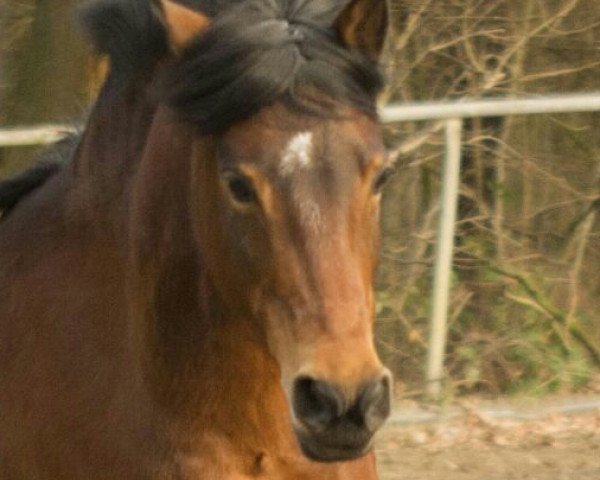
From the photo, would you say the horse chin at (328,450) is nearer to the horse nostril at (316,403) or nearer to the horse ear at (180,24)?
the horse nostril at (316,403)

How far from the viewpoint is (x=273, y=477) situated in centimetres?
319

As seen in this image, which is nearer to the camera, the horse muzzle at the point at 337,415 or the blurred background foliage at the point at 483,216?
the horse muzzle at the point at 337,415

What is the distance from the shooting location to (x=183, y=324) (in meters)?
3.23

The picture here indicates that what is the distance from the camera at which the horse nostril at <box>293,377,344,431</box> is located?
2.62m

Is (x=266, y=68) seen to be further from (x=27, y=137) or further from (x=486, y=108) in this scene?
(x=486, y=108)

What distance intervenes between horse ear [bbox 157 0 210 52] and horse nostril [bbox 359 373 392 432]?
92 cm

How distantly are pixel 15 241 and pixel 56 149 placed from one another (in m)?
0.39

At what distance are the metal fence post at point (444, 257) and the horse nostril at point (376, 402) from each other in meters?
3.76

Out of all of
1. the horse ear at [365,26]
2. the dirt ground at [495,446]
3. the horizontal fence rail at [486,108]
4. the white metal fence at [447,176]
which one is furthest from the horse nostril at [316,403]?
the white metal fence at [447,176]

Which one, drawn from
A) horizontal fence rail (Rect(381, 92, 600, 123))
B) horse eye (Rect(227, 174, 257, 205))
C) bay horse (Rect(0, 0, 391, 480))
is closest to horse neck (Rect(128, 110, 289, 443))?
bay horse (Rect(0, 0, 391, 480))

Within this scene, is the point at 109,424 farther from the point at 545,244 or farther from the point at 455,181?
the point at 545,244

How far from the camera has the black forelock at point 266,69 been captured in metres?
2.92

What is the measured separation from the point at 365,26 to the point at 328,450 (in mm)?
968

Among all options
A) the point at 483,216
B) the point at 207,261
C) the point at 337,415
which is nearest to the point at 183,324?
the point at 207,261
